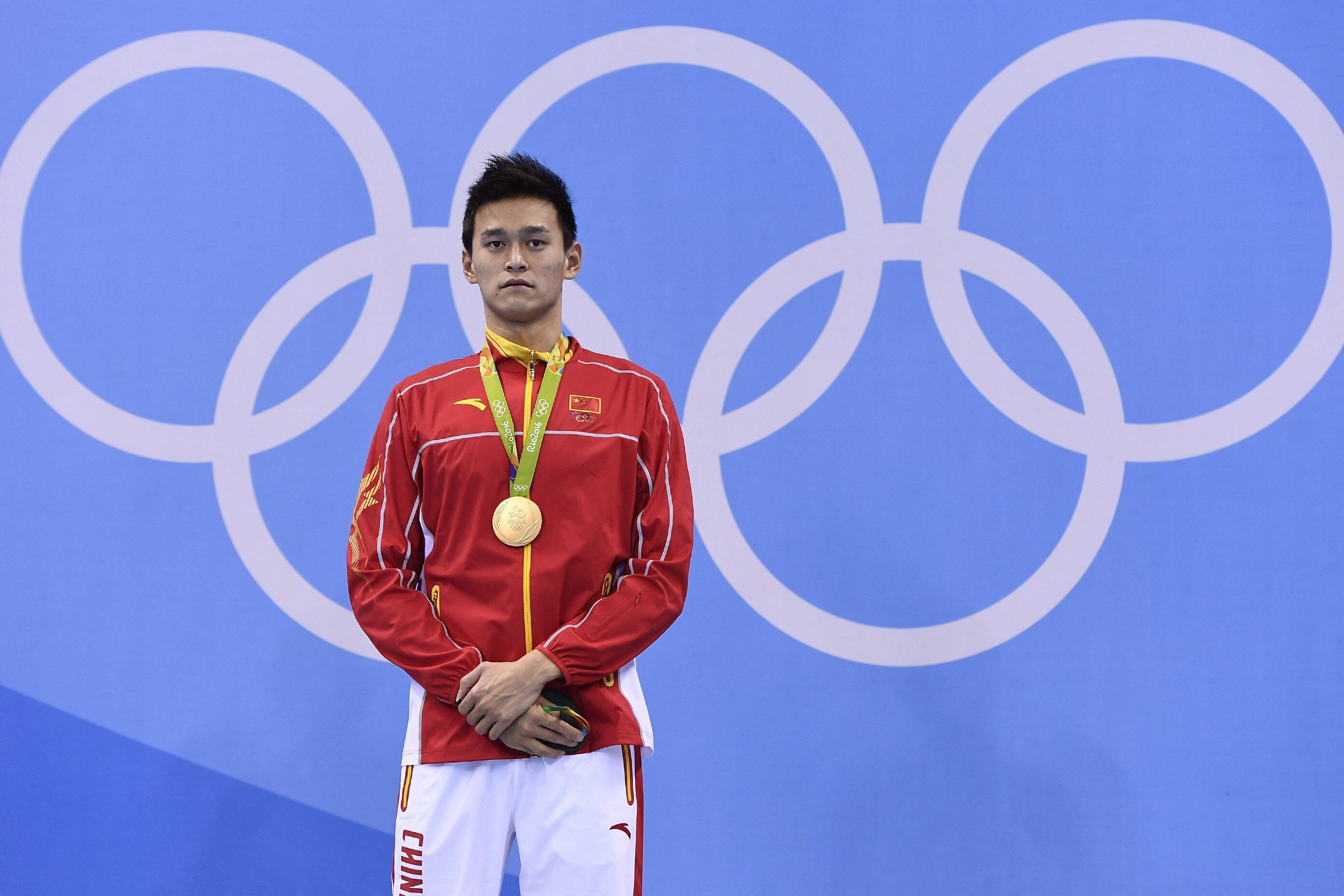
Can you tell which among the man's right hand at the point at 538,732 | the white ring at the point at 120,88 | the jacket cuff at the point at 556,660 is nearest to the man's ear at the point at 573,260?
the jacket cuff at the point at 556,660

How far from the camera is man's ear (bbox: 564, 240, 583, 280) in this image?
219 centimetres

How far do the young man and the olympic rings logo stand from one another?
953mm

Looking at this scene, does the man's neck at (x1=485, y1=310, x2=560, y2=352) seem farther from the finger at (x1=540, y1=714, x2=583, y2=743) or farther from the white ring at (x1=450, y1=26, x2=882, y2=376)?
the white ring at (x1=450, y1=26, x2=882, y2=376)

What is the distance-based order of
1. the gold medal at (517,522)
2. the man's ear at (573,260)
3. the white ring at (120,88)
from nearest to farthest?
the gold medal at (517,522)
the man's ear at (573,260)
the white ring at (120,88)

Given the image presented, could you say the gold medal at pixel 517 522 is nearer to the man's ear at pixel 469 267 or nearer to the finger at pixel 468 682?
the finger at pixel 468 682

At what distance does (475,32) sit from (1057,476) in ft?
7.20

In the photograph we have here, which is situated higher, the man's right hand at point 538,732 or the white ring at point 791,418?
the white ring at point 791,418

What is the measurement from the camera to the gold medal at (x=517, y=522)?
1.92 meters

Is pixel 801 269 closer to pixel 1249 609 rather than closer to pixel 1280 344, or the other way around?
pixel 1280 344

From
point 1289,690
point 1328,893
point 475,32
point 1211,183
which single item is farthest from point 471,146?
point 1328,893

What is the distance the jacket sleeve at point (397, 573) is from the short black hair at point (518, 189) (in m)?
0.42

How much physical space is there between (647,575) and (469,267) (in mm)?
775

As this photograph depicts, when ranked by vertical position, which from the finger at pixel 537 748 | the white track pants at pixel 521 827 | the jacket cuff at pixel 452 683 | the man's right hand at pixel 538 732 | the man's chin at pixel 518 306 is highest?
the man's chin at pixel 518 306

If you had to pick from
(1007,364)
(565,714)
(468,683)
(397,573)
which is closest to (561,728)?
(565,714)
